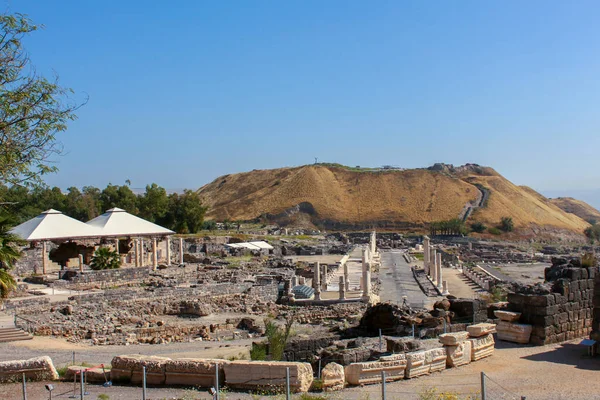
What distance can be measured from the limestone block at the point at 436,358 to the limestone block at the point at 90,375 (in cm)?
581

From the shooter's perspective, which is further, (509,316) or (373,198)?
(373,198)

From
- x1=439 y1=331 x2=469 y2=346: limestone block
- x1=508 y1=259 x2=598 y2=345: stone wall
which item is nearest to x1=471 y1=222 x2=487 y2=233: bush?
x1=508 y1=259 x2=598 y2=345: stone wall

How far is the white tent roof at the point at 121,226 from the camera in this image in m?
36.1

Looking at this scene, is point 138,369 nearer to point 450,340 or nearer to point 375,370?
point 375,370

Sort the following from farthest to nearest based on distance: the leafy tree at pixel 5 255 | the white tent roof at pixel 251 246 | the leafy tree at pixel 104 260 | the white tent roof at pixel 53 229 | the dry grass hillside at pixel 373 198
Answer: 1. the dry grass hillside at pixel 373 198
2. the white tent roof at pixel 251 246
3. the white tent roof at pixel 53 229
4. the leafy tree at pixel 104 260
5. the leafy tree at pixel 5 255

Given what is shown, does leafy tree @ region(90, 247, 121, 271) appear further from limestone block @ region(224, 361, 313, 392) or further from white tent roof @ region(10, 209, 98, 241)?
limestone block @ region(224, 361, 313, 392)

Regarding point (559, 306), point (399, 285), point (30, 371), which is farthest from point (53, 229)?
point (559, 306)

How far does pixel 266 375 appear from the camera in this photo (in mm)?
9539

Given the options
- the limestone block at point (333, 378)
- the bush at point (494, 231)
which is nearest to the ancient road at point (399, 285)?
the limestone block at point (333, 378)

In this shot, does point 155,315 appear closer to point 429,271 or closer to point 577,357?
point 577,357

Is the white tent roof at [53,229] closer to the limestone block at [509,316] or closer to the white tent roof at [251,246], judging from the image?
the white tent roof at [251,246]

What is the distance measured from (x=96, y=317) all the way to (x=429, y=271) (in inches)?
1112

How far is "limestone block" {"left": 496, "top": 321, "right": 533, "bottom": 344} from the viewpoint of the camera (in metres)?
13.3

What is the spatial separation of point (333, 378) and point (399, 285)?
93.4ft
